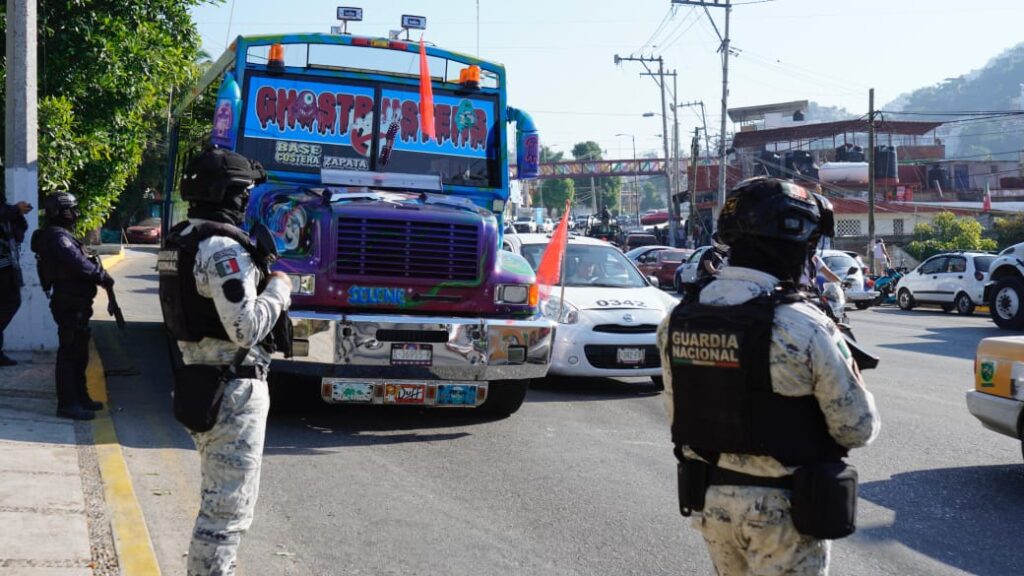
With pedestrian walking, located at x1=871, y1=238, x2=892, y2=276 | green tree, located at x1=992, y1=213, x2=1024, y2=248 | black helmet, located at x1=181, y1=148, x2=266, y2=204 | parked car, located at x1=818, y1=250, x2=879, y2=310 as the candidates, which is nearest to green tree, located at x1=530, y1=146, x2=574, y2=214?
green tree, located at x1=992, y1=213, x2=1024, y2=248

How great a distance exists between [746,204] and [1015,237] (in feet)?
138

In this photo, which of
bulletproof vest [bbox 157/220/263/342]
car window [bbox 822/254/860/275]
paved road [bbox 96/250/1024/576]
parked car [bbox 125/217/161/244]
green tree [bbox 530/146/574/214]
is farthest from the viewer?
green tree [bbox 530/146/574/214]

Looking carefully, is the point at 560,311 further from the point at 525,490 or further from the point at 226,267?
the point at 226,267

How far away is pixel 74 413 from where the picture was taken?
8.62 metres

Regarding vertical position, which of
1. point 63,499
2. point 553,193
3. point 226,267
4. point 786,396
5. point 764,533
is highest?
point 553,193

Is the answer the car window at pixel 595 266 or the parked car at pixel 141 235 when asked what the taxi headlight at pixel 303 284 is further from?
the parked car at pixel 141 235

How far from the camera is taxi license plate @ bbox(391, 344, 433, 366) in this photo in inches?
330

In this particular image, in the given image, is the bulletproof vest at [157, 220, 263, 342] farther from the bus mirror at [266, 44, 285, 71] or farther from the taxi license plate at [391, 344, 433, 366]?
the bus mirror at [266, 44, 285, 71]

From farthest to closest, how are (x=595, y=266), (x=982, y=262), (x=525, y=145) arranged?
1. (x=982, y=262)
2. (x=595, y=266)
3. (x=525, y=145)

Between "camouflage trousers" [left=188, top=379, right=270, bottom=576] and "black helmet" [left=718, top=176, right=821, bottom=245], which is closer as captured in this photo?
"black helmet" [left=718, top=176, right=821, bottom=245]

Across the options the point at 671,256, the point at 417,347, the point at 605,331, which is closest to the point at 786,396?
the point at 417,347

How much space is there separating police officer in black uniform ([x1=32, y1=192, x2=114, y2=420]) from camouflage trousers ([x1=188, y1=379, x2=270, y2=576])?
4.69 m

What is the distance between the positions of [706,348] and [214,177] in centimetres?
222

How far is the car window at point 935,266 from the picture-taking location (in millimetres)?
27000
